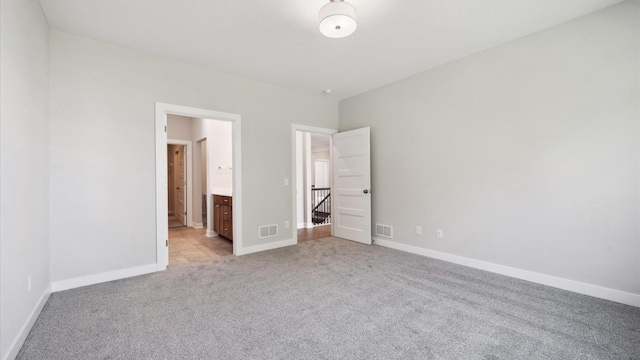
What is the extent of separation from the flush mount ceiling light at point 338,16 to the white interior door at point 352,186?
2540 mm

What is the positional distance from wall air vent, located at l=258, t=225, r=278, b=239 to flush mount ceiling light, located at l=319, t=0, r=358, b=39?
10.4ft

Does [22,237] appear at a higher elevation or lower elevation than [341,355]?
higher

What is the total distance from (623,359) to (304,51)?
395cm

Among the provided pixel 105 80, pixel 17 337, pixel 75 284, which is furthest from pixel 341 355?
pixel 105 80

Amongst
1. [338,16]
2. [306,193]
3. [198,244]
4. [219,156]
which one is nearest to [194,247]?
[198,244]

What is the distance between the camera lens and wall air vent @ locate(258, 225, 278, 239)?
4.49 m

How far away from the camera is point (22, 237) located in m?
2.03

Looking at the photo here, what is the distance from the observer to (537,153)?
3053 mm

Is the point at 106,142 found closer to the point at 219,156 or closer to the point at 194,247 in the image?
the point at 194,247

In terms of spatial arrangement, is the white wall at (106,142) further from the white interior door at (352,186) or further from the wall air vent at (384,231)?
the wall air vent at (384,231)

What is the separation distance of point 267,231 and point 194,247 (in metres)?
1.34

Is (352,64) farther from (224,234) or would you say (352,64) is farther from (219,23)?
(224,234)

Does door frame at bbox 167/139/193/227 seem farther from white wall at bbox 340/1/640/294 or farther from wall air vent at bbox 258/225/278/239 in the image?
white wall at bbox 340/1/640/294

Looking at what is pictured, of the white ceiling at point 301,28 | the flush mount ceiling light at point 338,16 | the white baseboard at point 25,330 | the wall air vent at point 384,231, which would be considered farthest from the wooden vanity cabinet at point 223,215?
the flush mount ceiling light at point 338,16
